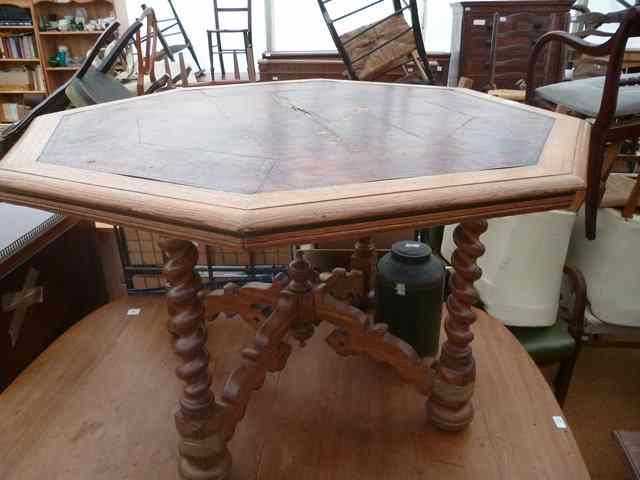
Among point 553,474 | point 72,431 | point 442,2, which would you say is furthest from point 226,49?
point 553,474

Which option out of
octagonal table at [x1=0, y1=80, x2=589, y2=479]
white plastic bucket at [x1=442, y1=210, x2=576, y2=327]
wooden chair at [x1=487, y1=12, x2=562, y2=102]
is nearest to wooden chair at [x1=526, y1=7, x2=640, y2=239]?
white plastic bucket at [x1=442, y1=210, x2=576, y2=327]

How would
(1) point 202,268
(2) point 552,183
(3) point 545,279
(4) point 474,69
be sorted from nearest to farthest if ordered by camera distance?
1. (2) point 552,183
2. (3) point 545,279
3. (1) point 202,268
4. (4) point 474,69

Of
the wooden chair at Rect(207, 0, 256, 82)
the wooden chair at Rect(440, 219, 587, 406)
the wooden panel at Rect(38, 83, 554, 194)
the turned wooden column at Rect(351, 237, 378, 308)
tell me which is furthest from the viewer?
the wooden chair at Rect(207, 0, 256, 82)

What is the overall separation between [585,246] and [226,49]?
4.00 meters

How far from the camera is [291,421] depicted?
3.86 ft

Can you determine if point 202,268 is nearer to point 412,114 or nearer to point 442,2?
point 412,114

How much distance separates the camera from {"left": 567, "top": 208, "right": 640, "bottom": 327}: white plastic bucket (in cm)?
163

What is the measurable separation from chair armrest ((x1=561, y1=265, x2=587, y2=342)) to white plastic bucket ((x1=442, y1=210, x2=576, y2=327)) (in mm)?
67

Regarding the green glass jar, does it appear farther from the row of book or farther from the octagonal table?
the row of book

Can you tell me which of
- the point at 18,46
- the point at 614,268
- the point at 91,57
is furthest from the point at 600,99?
the point at 18,46

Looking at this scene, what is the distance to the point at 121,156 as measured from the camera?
0.81 metres

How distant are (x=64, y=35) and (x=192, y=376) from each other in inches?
196

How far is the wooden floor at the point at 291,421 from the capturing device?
105 centimetres

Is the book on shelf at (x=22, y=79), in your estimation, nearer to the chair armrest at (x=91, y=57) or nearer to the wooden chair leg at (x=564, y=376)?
the chair armrest at (x=91, y=57)
